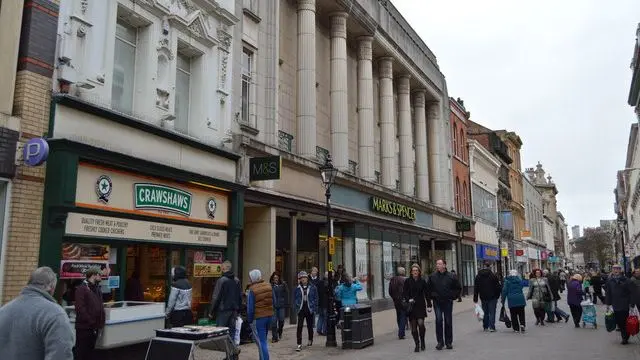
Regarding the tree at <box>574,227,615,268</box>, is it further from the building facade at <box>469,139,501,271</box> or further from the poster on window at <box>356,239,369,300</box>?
the poster on window at <box>356,239,369,300</box>

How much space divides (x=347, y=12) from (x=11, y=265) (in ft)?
56.8

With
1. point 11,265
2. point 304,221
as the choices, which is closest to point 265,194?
point 304,221

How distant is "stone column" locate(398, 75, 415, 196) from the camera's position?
2938 centimetres

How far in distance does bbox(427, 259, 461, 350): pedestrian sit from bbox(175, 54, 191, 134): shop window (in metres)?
7.32

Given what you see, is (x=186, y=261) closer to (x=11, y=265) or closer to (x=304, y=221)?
(x=11, y=265)

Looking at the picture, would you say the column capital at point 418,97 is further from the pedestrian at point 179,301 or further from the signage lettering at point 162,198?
the pedestrian at point 179,301

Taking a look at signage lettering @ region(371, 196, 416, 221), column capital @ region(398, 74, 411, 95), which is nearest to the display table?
signage lettering @ region(371, 196, 416, 221)

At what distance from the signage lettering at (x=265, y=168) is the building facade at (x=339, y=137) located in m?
0.23

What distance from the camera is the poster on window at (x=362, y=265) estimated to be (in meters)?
23.1

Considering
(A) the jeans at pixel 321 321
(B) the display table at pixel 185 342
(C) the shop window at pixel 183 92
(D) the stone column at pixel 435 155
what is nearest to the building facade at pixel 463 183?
(D) the stone column at pixel 435 155

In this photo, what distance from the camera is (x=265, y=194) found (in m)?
16.8

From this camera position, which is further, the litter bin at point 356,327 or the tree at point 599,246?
the tree at point 599,246

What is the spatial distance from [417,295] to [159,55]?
827 centimetres

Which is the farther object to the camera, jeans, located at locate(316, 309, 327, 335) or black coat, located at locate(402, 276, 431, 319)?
jeans, located at locate(316, 309, 327, 335)
